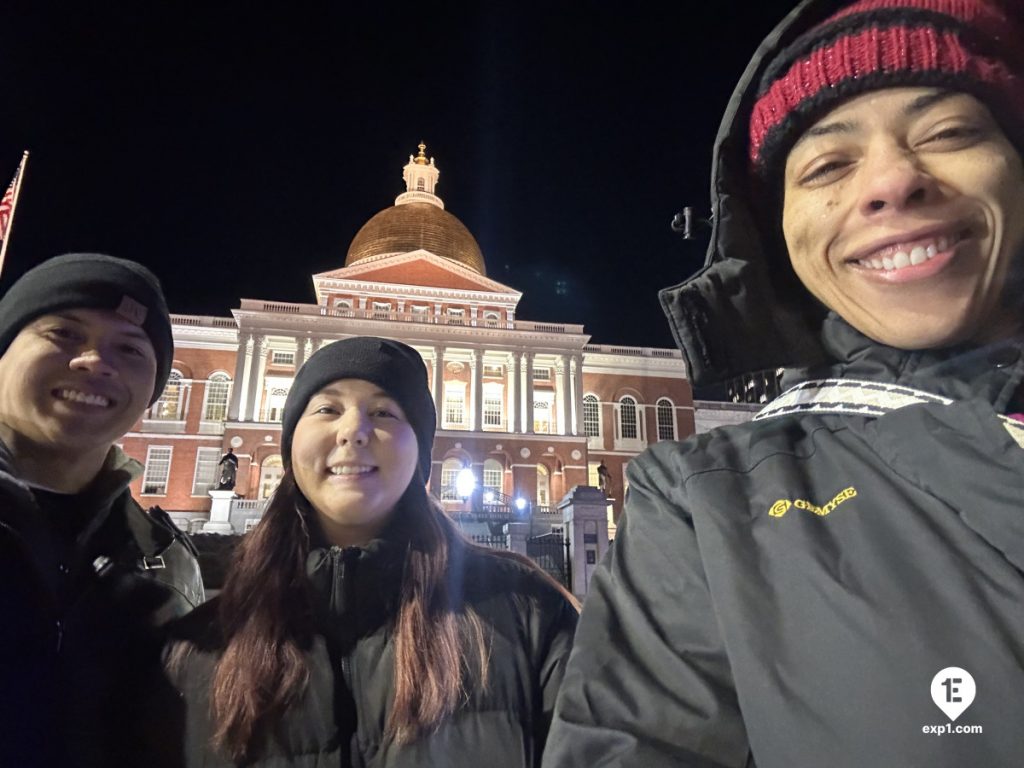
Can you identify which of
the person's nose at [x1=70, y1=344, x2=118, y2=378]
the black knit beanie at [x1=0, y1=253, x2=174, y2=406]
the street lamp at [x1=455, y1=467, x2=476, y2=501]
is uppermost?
the street lamp at [x1=455, y1=467, x2=476, y2=501]

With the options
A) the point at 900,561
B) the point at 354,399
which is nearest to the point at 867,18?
the point at 900,561

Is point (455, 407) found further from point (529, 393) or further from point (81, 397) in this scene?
point (81, 397)

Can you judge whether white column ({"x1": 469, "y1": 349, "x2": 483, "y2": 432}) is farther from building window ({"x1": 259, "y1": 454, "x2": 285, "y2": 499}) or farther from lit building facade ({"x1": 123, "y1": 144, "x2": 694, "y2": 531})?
building window ({"x1": 259, "y1": 454, "x2": 285, "y2": 499})

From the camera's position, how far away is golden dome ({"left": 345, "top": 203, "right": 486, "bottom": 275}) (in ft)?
125

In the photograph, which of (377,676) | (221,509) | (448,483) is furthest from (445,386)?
(377,676)

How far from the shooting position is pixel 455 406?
34219 millimetres

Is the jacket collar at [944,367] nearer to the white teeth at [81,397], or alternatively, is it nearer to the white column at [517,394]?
the white teeth at [81,397]

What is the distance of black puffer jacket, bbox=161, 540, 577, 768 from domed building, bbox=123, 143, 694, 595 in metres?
24.1

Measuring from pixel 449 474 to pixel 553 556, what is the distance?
19.3 metres

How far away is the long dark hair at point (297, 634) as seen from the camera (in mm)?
2148

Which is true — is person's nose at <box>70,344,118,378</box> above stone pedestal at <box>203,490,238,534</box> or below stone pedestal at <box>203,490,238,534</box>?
below

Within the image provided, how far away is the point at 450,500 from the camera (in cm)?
2961

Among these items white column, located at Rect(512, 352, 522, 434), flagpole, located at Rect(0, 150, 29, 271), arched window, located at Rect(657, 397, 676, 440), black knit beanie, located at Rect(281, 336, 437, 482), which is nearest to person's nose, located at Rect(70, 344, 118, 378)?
black knit beanie, located at Rect(281, 336, 437, 482)

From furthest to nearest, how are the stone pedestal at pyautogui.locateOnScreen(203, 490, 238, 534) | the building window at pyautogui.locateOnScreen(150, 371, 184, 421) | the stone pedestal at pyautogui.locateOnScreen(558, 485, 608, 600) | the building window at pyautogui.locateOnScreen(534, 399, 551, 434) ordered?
the building window at pyautogui.locateOnScreen(534, 399, 551, 434)
the building window at pyautogui.locateOnScreen(150, 371, 184, 421)
the stone pedestal at pyautogui.locateOnScreen(203, 490, 238, 534)
the stone pedestal at pyautogui.locateOnScreen(558, 485, 608, 600)
